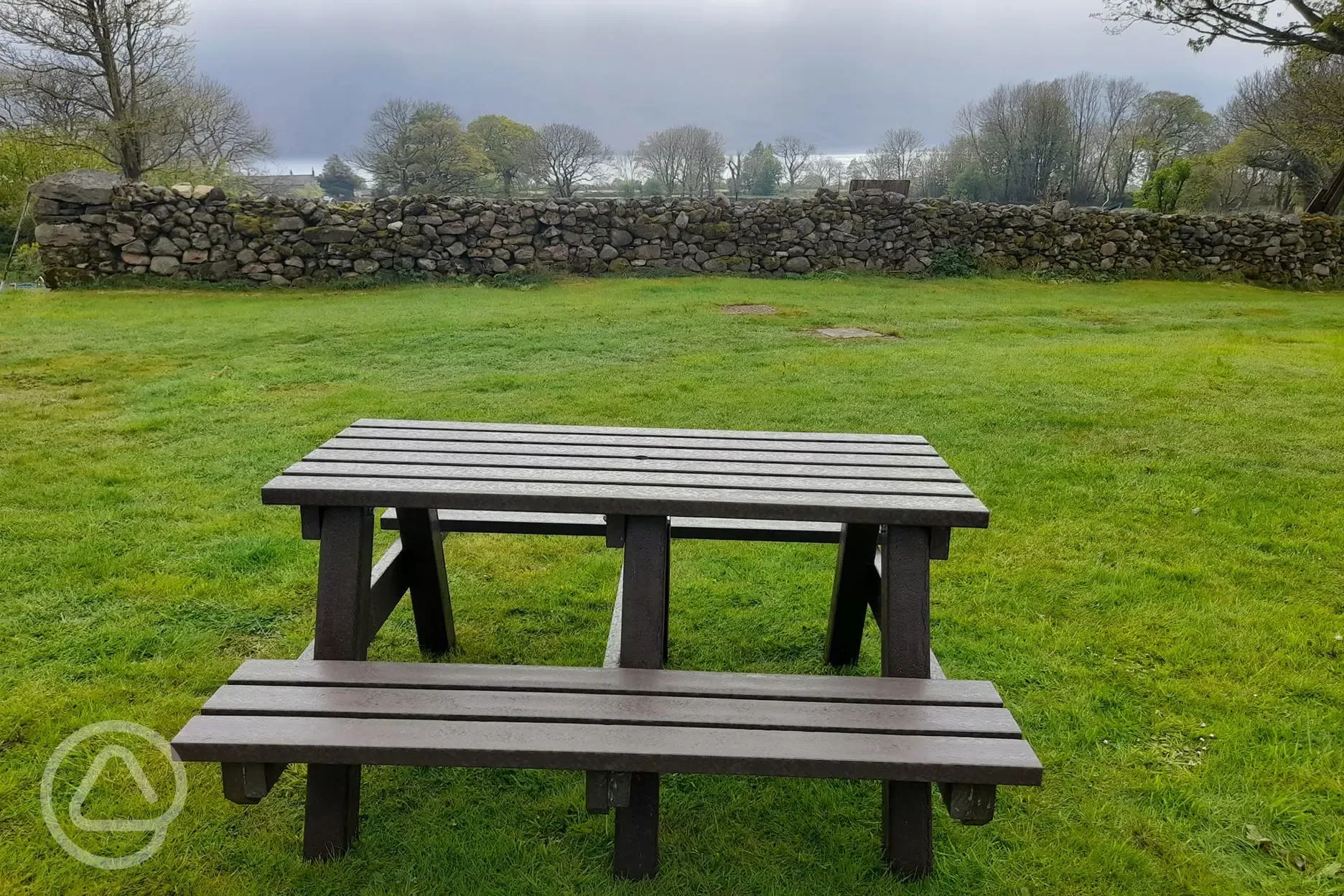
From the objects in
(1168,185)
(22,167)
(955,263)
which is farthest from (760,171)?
(22,167)

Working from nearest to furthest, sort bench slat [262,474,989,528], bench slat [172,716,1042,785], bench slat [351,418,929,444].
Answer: bench slat [172,716,1042,785]
bench slat [262,474,989,528]
bench slat [351,418,929,444]

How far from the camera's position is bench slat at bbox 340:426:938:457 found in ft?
8.59

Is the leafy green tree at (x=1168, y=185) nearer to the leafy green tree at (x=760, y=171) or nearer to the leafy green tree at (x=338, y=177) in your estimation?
the leafy green tree at (x=760, y=171)

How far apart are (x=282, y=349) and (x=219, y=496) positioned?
14.6 feet

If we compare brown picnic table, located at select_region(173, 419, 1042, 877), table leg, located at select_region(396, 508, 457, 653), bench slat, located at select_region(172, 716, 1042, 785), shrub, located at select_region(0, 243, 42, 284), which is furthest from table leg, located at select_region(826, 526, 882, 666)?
shrub, located at select_region(0, 243, 42, 284)

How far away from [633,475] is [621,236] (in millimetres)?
13440

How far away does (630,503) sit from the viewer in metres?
2.02

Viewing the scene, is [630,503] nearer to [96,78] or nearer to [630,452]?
[630,452]

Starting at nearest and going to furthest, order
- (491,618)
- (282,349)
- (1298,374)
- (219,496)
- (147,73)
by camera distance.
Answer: (491,618) < (219,496) < (1298,374) < (282,349) < (147,73)

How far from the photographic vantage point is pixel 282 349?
837 cm

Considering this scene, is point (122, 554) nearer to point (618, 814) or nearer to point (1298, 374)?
point (618, 814)

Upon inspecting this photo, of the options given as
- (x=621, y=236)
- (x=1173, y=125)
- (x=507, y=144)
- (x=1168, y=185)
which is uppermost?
(x=1173, y=125)

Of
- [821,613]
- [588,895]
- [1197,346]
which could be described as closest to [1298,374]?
[1197,346]

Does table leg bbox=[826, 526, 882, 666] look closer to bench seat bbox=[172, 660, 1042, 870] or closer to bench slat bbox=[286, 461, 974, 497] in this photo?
bench slat bbox=[286, 461, 974, 497]
